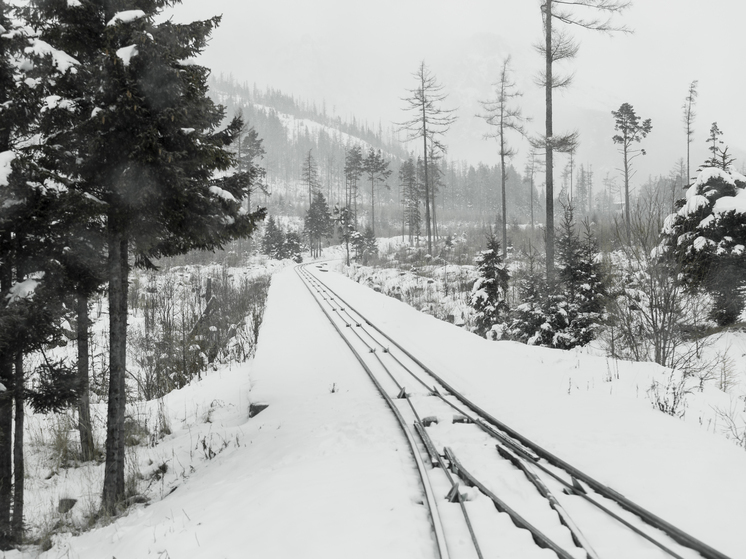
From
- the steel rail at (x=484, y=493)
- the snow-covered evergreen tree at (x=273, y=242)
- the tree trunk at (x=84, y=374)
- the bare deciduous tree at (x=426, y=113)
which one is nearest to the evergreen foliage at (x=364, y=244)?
the snow-covered evergreen tree at (x=273, y=242)

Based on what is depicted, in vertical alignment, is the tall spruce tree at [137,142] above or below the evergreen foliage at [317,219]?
below

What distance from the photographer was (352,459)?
4.82 metres

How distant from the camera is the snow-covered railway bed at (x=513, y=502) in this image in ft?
10.0

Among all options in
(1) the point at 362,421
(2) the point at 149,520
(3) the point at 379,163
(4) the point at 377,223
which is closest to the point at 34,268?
(2) the point at 149,520

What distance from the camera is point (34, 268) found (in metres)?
5.10

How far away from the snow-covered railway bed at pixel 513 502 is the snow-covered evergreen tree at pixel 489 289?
8383 millimetres

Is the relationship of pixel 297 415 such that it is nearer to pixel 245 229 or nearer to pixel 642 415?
pixel 245 229

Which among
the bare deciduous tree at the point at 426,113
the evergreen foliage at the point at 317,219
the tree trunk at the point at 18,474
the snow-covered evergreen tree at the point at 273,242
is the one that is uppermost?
the bare deciduous tree at the point at 426,113

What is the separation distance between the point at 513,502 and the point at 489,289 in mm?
10865

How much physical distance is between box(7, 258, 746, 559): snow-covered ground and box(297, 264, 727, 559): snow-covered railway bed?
19cm

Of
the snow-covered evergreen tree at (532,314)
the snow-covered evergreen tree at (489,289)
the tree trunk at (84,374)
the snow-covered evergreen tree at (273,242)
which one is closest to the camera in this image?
the tree trunk at (84,374)

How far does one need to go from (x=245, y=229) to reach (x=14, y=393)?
3.43 metres

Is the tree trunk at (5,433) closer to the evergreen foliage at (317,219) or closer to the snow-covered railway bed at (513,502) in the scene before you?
the snow-covered railway bed at (513,502)

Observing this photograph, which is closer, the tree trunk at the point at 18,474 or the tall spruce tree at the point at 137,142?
the tall spruce tree at the point at 137,142
